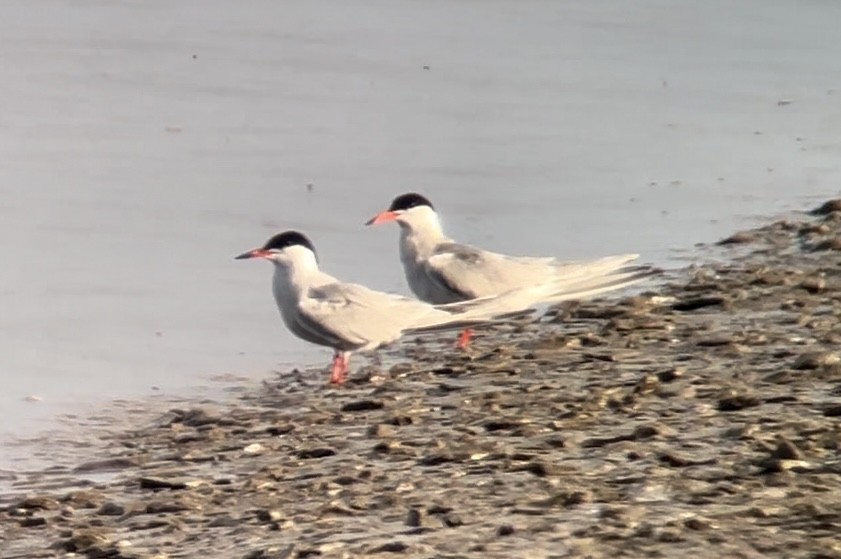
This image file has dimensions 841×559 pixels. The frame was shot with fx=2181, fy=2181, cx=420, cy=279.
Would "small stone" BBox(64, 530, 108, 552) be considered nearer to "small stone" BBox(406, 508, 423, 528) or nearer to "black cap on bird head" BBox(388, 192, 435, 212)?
"small stone" BBox(406, 508, 423, 528)

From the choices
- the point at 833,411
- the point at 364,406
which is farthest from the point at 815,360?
the point at 364,406

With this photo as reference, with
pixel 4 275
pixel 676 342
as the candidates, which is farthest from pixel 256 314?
pixel 676 342

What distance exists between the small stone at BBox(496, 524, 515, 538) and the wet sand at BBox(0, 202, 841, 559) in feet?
0.08

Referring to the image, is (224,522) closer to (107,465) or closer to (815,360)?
(107,465)

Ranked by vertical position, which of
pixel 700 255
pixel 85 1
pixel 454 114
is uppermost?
pixel 85 1

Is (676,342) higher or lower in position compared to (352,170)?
lower

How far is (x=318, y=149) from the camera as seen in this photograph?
37.7 ft

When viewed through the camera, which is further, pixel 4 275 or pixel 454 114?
pixel 454 114

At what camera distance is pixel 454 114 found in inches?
503

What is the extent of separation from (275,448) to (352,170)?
4504 millimetres

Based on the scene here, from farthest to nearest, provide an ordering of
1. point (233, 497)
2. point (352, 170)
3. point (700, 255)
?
point (352, 170) < point (700, 255) < point (233, 497)

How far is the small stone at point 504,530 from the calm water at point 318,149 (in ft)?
6.99

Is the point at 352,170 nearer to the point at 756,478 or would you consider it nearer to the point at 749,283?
the point at 749,283

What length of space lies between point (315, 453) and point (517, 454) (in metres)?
0.73
